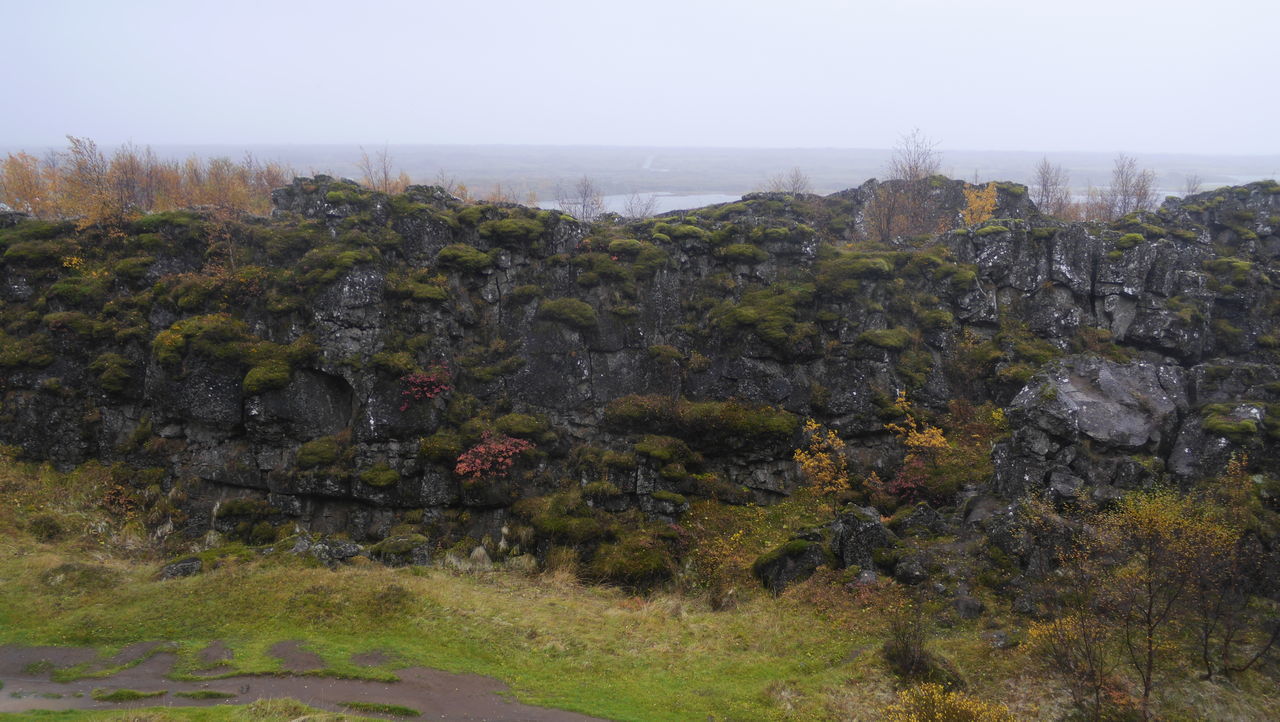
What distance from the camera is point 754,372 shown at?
31.3 m

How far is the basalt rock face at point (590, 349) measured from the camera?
2653 centimetres

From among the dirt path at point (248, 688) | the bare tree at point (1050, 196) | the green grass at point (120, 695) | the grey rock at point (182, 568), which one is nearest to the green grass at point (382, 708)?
the dirt path at point (248, 688)

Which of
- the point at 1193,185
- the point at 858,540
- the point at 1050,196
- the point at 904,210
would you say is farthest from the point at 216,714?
the point at 1193,185

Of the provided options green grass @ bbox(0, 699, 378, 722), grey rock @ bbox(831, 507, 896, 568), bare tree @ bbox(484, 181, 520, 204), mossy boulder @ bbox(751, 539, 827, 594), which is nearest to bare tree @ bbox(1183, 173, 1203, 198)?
grey rock @ bbox(831, 507, 896, 568)

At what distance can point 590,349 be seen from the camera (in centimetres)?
3203

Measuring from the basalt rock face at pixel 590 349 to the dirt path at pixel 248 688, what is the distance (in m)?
9.68

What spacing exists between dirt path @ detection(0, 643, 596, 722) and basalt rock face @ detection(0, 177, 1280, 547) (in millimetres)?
9681

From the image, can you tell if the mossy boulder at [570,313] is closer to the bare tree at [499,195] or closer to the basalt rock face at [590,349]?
the basalt rock face at [590,349]

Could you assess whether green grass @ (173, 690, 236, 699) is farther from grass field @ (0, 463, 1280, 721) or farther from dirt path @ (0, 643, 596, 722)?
grass field @ (0, 463, 1280, 721)

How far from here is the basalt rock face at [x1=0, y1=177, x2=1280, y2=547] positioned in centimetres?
2653

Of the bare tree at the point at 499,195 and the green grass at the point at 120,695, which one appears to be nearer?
the green grass at the point at 120,695

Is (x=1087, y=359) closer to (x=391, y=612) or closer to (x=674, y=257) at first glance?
(x=674, y=257)

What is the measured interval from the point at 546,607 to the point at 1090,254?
32.9 meters

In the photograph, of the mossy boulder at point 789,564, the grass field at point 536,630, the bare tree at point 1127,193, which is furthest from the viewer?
the bare tree at point 1127,193
